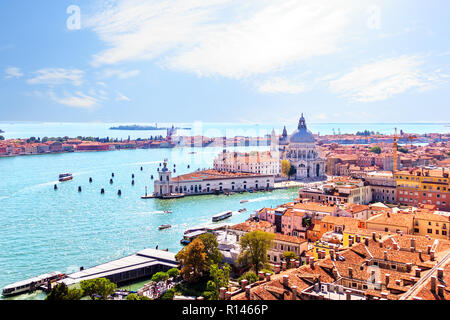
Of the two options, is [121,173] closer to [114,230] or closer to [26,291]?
[114,230]

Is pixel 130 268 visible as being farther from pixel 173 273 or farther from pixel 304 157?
pixel 304 157

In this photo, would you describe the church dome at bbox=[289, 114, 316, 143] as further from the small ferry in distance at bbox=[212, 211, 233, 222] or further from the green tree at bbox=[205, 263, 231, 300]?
the green tree at bbox=[205, 263, 231, 300]

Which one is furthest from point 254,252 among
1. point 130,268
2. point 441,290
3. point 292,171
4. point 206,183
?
point 292,171

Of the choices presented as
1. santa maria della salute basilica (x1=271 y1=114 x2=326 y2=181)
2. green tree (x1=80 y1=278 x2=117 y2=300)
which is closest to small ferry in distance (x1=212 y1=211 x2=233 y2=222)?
green tree (x1=80 y1=278 x2=117 y2=300)

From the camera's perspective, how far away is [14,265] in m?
7.55

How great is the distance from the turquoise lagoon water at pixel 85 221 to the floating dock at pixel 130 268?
1.80 feet

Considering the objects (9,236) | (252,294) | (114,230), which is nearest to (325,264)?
(252,294)

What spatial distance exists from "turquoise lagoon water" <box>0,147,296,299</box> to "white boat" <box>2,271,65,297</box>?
0.23 m

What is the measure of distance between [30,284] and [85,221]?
4.90m

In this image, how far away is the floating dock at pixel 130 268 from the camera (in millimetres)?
6531

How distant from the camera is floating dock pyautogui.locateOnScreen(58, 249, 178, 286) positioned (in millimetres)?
6531

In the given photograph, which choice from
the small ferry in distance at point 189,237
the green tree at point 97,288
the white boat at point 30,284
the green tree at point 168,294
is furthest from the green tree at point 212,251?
the white boat at point 30,284

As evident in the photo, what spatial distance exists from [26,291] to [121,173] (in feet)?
61.7
